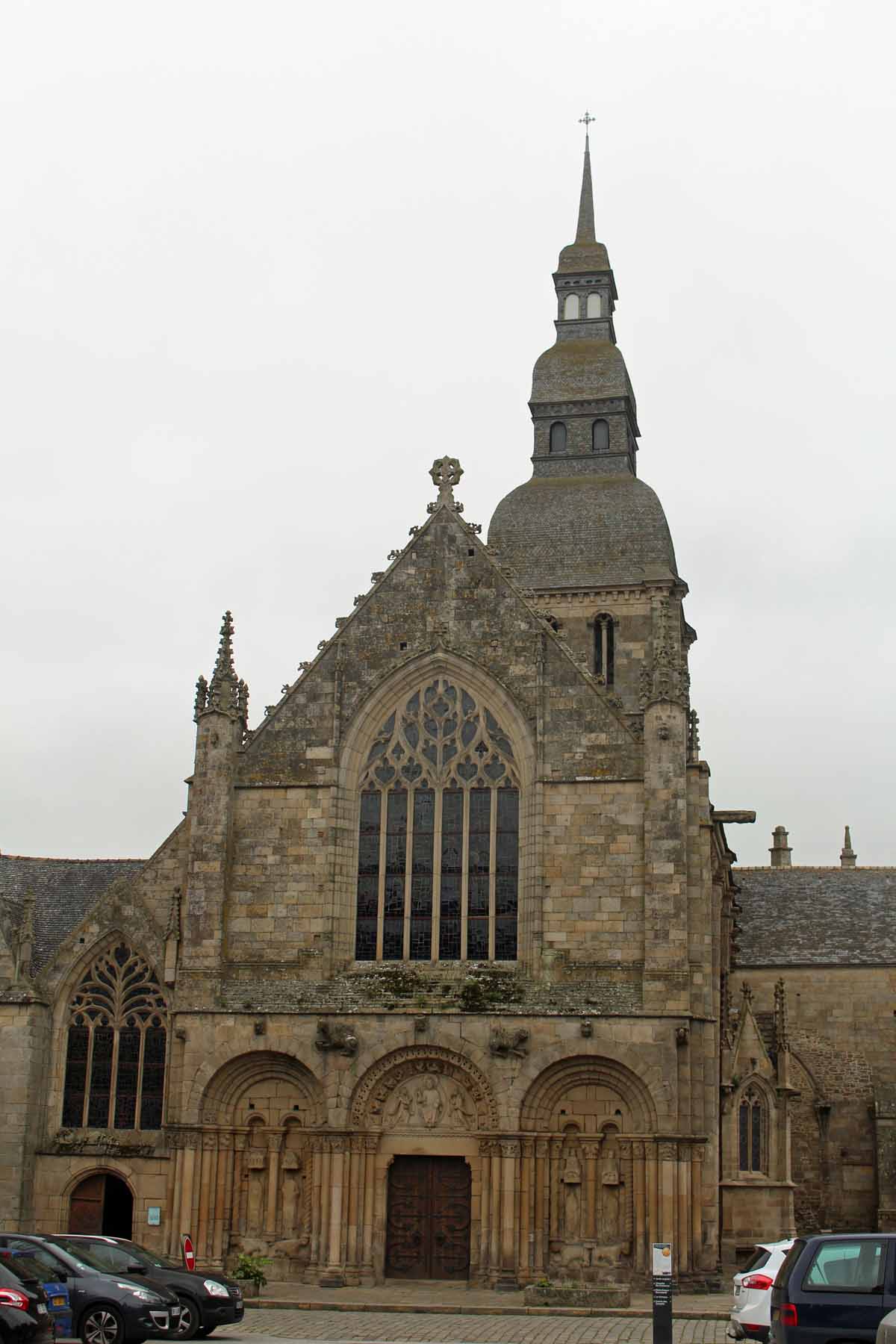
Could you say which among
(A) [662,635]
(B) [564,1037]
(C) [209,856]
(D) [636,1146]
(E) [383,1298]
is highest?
(A) [662,635]

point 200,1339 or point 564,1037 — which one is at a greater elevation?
point 564,1037

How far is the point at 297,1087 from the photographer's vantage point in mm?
31391

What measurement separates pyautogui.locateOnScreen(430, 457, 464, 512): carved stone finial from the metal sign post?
1715 cm

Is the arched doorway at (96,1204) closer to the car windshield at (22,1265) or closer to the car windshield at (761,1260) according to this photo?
the car windshield at (22,1265)

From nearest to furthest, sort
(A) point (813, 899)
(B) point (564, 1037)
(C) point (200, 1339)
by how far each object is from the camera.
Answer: (C) point (200, 1339)
(B) point (564, 1037)
(A) point (813, 899)

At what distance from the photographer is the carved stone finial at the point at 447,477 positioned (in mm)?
34344

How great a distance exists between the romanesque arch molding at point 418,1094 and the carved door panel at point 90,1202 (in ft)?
18.9

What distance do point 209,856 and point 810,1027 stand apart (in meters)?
19.0

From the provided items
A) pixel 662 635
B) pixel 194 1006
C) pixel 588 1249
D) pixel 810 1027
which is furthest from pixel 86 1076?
pixel 810 1027

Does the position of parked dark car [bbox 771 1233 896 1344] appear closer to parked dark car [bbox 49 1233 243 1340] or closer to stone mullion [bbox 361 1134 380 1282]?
parked dark car [bbox 49 1233 243 1340]

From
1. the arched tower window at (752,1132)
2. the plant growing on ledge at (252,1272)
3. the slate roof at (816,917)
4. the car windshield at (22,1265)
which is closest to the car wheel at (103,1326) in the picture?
the car windshield at (22,1265)

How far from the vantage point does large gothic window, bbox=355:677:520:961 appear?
105ft

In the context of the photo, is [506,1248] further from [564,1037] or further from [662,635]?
[662,635]

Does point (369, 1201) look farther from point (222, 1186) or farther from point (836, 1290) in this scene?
point (836, 1290)
